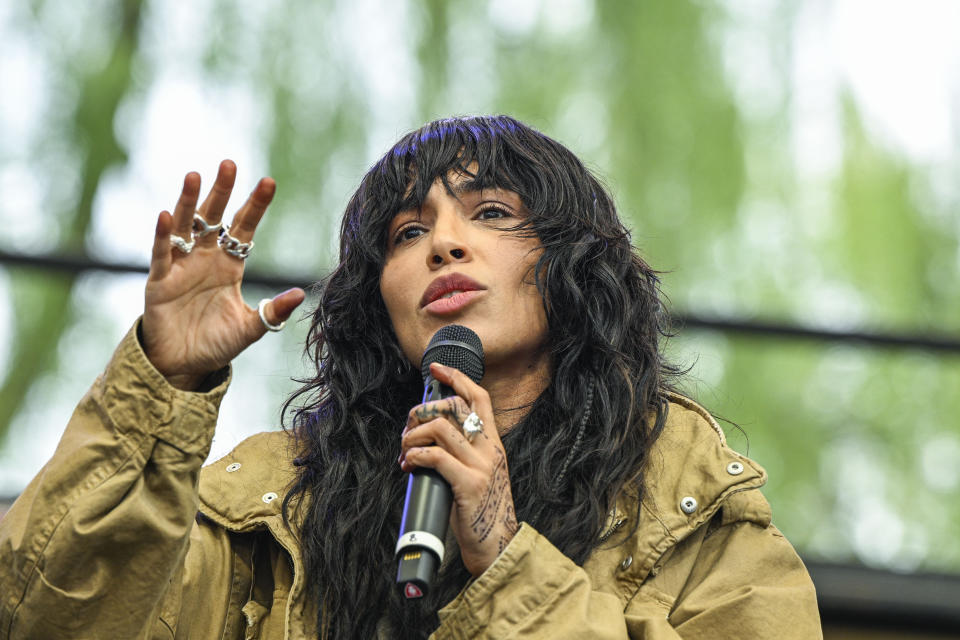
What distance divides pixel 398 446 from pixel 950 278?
131 inches

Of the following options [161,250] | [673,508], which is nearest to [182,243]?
[161,250]

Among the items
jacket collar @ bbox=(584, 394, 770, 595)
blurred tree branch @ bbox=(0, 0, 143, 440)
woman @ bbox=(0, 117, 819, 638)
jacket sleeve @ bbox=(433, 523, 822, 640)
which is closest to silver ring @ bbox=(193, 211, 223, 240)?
woman @ bbox=(0, 117, 819, 638)

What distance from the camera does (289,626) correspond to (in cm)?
178

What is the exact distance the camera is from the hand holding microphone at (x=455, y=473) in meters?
1.44

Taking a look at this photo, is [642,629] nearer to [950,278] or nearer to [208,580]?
[208,580]

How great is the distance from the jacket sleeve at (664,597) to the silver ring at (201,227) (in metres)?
0.61

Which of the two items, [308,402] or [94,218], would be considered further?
[94,218]

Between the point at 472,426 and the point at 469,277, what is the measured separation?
399 mm

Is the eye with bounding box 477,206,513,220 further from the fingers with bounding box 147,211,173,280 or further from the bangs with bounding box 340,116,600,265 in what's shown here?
the fingers with bounding box 147,211,173,280

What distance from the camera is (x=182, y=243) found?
169 cm

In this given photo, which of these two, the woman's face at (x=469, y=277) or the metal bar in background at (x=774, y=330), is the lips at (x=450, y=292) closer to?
the woman's face at (x=469, y=277)

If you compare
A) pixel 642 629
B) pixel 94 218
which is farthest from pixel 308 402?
pixel 94 218

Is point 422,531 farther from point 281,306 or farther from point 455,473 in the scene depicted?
point 281,306

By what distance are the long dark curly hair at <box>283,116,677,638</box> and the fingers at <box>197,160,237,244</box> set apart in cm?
43
